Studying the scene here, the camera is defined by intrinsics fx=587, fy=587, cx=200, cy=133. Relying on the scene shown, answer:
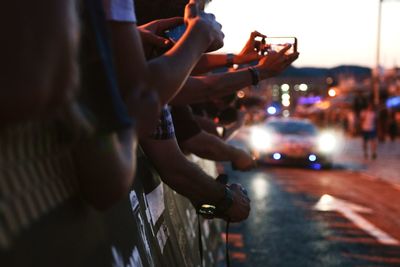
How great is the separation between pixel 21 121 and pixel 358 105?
132ft

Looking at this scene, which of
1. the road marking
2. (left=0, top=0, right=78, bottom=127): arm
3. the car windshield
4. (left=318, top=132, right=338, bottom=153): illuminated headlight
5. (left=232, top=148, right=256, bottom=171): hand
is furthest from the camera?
the car windshield

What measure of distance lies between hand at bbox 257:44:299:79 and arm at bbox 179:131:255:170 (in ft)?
2.89

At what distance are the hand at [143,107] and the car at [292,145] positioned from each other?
13.6 meters

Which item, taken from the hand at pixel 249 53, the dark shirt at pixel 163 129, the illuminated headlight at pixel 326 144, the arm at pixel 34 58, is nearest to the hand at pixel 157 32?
the dark shirt at pixel 163 129

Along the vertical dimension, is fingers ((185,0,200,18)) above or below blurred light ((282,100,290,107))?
above

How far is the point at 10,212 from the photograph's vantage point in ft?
3.06

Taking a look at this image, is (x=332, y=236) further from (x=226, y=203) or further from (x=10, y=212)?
(x=10, y=212)

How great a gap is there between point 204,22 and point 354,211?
23.6 feet

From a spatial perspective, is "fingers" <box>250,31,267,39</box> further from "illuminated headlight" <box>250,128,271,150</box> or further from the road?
"illuminated headlight" <box>250,128,271,150</box>

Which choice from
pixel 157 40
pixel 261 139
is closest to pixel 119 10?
pixel 157 40

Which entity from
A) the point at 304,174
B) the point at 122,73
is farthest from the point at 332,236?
the point at 304,174

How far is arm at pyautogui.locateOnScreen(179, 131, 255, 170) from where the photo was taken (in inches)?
136

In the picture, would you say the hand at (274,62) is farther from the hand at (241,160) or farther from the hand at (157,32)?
the hand at (241,160)

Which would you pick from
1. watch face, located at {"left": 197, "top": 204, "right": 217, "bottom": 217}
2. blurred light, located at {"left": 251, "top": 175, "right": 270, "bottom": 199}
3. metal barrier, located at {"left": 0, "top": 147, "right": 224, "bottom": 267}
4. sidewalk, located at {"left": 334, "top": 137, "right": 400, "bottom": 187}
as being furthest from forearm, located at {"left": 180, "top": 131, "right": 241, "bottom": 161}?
sidewalk, located at {"left": 334, "top": 137, "right": 400, "bottom": 187}
